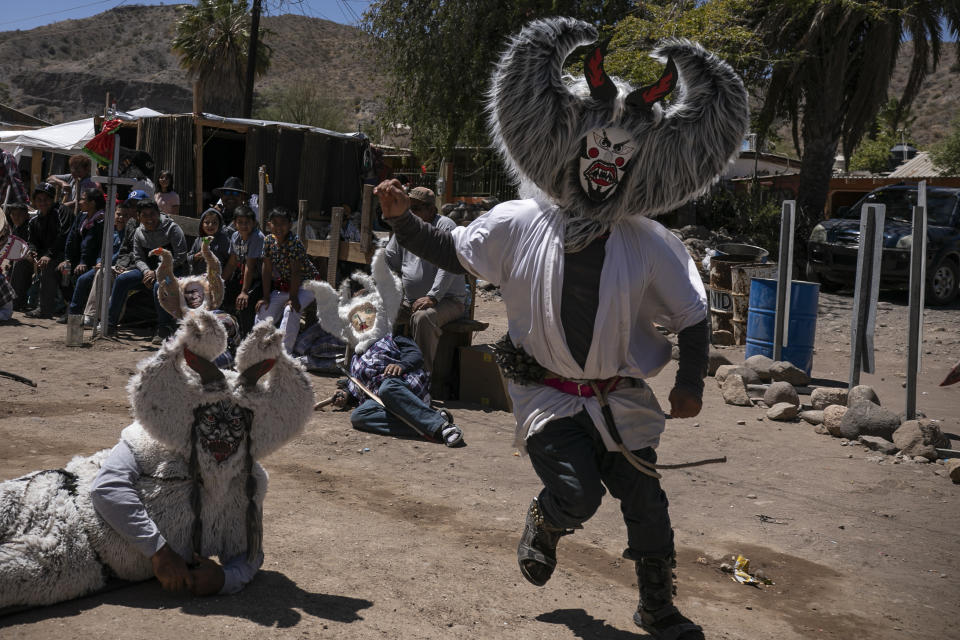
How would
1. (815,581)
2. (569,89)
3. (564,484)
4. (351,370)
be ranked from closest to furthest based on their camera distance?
1. (564,484)
2. (569,89)
3. (815,581)
4. (351,370)

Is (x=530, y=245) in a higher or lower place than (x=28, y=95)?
lower

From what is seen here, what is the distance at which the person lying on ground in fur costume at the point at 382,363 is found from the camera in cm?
665

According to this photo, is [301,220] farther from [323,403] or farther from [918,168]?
[918,168]

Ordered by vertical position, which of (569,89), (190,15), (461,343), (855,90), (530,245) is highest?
(190,15)

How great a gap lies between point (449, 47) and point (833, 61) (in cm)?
858

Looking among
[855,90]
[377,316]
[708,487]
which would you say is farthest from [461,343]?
[855,90]

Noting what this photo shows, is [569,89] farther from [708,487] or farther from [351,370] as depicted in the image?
[351,370]

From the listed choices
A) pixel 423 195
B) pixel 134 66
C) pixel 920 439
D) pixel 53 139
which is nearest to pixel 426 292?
pixel 423 195

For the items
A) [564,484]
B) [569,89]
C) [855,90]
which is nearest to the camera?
[564,484]

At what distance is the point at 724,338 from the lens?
11836 millimetres

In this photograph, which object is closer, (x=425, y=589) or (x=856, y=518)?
(x=425, y=589)

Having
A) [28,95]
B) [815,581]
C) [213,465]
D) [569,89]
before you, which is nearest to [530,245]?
[569,89]

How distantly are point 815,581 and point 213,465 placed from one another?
284 centimetres

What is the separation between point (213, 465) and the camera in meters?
3.32
